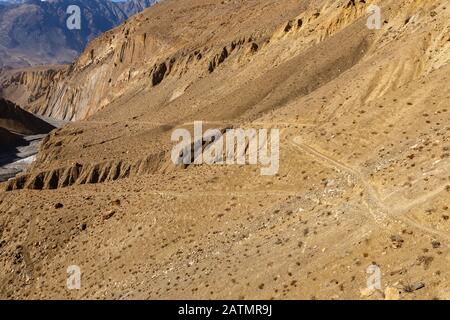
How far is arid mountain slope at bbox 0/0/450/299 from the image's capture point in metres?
17.1

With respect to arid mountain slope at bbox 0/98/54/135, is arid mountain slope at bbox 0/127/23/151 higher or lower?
lower

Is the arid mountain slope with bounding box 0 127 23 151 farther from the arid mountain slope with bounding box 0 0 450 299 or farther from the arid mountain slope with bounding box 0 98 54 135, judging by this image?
the arid mountain slope with bounding box 0 0 450 299

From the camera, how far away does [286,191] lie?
2306cm

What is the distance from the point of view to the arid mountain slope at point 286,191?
17125mm

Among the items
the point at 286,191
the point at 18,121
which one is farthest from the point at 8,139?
the point at 286,191

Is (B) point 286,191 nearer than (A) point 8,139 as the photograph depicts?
Yes

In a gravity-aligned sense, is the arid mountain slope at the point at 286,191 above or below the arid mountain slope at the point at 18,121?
below

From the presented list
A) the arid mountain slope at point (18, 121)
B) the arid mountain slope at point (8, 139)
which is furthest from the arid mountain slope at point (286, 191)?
the arid mountain slope at point (18, 121)

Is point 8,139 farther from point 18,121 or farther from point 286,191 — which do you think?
point 286,191

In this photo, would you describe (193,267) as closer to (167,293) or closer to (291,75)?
(167,293)

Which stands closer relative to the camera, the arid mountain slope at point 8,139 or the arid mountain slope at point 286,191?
the arid mountain slope at point 286,191

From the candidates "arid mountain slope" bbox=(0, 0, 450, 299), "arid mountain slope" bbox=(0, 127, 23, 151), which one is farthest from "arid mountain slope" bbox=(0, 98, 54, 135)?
"arid mountain slope" bbox=(0, 0, 450, 299)

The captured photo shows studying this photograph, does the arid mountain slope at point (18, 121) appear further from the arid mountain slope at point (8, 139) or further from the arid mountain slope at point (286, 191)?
the arid mountain slope at point (286, 191)

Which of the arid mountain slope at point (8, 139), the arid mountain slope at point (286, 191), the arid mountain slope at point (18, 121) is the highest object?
the arid mountain slope at point (18, 121)
